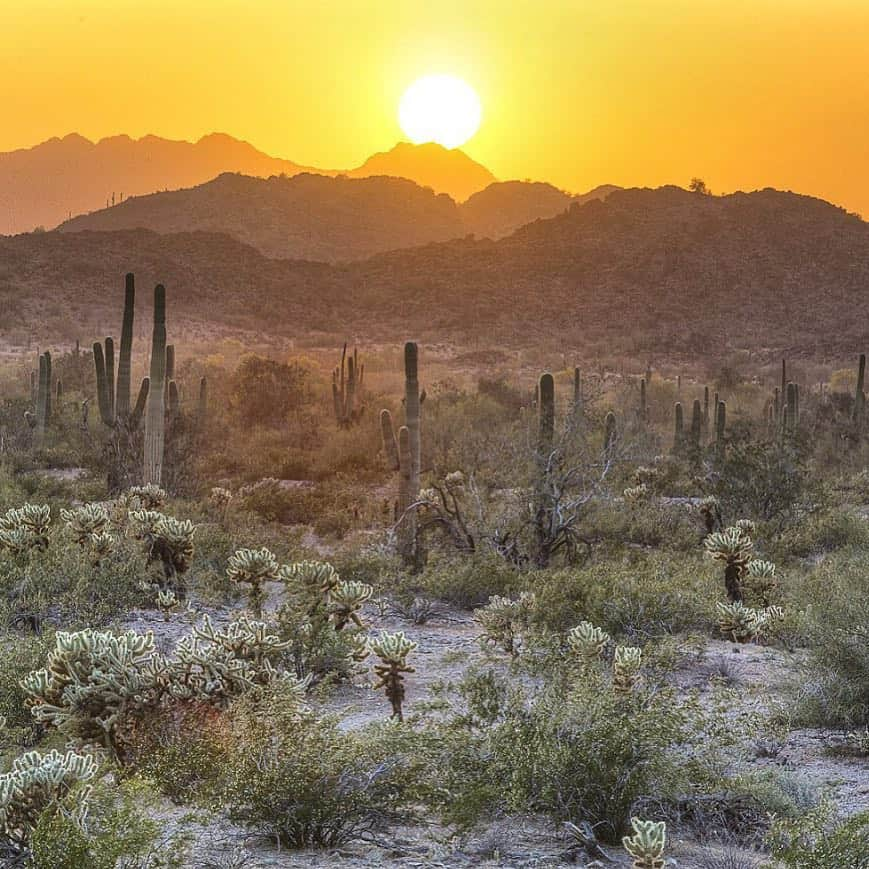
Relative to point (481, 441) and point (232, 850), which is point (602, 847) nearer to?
A: point (232, 850)

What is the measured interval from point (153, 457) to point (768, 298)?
51428 millimetres

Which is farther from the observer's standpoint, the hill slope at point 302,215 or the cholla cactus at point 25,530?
the hill slope at point 302,215

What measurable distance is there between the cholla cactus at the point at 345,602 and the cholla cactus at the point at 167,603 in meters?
1.53

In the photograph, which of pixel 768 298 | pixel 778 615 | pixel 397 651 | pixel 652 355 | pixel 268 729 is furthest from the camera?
pixel 768 298

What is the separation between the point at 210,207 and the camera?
9281 cm

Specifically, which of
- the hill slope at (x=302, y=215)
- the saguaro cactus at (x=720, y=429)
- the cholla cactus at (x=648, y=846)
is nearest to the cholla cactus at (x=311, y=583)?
the cholla cactus at (x=648, y=846)

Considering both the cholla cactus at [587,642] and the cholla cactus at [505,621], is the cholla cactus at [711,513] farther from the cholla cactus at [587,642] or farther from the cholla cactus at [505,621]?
the cholla cactus at [587,642]

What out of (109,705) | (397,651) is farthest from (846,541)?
(109,705)

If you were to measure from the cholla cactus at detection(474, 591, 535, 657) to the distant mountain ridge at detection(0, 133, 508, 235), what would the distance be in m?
152

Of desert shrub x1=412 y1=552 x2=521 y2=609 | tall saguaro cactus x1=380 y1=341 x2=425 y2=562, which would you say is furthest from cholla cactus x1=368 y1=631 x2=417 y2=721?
tall saguaro cactus x1=380 y1=341 x2=425 y2=562

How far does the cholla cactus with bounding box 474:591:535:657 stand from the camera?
7566mm

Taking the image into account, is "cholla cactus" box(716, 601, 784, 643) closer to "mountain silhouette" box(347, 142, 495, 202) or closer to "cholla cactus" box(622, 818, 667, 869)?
"cholla cactus" box(622, 818, 667, 869)

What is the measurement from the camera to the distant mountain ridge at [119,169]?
528ft

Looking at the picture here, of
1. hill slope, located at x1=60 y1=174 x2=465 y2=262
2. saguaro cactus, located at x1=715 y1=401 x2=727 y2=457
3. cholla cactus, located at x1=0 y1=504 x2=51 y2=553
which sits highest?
hill slope, located at x1=60 y1=174 x2=465 y2=262
